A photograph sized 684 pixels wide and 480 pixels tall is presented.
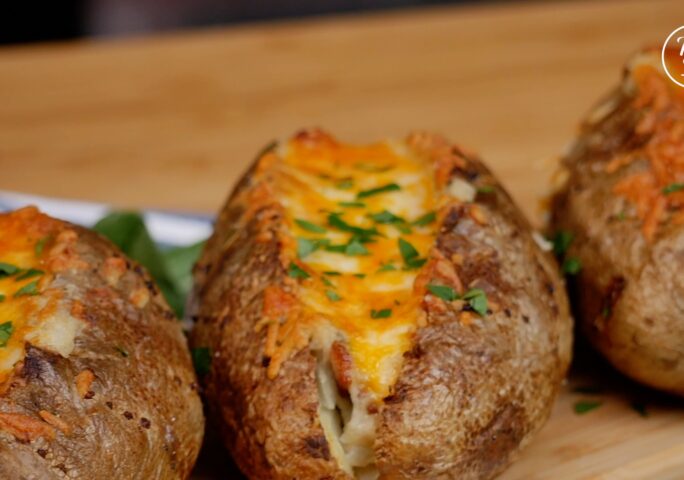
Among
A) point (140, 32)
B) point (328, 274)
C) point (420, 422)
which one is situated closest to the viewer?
point (420, 422)

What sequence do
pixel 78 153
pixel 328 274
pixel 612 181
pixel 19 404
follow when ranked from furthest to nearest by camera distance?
1. pixel 78 153
2. pixel 612 181
3. pixel 328 274
4. pixel 19 404

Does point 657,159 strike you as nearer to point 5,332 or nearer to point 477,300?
point 477,300

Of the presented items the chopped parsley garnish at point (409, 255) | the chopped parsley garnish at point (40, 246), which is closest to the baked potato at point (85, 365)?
the chopped parsley garnish at point (40, 246)

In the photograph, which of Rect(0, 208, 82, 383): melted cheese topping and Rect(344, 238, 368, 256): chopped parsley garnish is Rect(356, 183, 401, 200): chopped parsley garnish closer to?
Rect(344, 238, 368, 256): chopped parsley garnish

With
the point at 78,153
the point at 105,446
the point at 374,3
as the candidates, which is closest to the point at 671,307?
the point at 105,446

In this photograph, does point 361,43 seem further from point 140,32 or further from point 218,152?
point 140,32

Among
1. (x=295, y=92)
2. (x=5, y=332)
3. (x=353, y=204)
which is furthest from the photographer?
(x=295, y=92)
